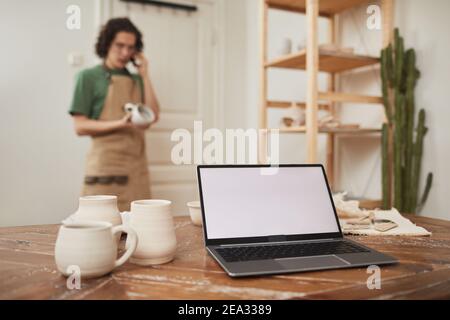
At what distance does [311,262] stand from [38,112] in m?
2.47

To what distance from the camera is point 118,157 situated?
245 cm

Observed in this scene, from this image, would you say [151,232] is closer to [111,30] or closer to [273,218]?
[273,218]

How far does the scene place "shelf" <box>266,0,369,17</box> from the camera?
7.09 feet

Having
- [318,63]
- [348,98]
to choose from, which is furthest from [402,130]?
[318,63]

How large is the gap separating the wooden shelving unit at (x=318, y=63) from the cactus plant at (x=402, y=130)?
118mm

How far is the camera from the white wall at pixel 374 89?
182cm

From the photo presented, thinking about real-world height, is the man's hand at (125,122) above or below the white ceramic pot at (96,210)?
above

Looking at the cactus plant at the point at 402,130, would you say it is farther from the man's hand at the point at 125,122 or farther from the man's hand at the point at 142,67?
the man's hand at the point at 142,67

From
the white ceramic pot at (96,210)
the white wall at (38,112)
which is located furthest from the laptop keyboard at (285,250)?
the white wall at (38,112)

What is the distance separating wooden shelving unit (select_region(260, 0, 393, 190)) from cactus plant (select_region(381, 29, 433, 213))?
118 millimetres

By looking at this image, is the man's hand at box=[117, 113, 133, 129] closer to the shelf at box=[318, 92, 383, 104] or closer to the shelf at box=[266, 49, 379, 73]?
the shelf at box=[266, 49, 379, 73]

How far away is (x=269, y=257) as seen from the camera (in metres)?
0.76

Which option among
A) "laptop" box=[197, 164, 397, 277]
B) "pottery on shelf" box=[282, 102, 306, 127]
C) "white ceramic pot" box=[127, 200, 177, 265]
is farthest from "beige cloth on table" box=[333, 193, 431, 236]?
"pottery on shelf" box=[282, 102, 306, 127]

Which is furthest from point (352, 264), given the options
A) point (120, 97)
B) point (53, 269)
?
point (120, 97)
